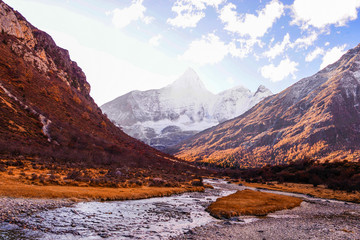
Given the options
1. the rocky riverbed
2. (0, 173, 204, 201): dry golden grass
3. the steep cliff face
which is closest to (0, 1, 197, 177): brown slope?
the steep cliff face

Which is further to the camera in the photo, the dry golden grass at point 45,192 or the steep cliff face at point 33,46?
the steep cliff face at point 33,46

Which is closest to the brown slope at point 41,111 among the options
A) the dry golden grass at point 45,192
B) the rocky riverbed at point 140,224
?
the dry golden grass at point 45,192

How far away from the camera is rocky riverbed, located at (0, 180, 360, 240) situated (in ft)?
45.7

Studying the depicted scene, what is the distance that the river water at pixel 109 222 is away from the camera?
13.7m

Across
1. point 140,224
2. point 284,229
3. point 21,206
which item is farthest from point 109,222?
point 284,229

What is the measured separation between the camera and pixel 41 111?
198 ft

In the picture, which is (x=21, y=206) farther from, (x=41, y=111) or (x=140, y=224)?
(x=41, y=111)

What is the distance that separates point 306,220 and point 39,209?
23792mm

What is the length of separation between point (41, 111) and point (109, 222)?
54.2m

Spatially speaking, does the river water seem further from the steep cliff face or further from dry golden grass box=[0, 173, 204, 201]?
the steep cliff face

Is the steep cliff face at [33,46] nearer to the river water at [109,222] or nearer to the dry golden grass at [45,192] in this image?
the dry golden grass at [45,192]

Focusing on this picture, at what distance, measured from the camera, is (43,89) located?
70.9 metres

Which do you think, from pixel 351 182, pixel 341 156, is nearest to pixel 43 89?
pixel 351 182

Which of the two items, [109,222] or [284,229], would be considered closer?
[109,222]
